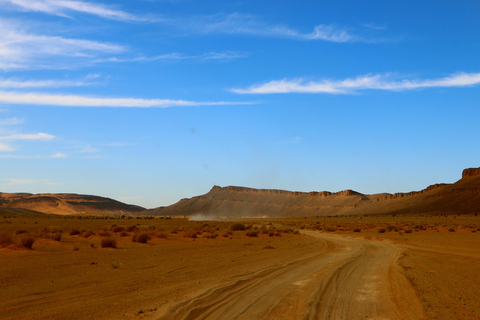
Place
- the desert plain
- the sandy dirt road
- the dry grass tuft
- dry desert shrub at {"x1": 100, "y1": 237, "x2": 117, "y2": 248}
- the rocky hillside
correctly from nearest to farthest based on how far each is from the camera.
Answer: the sandy dirt road, the desert plain, the dry grass tuft, dry desert shrub at {"x1": 100, "y1": 237, "x2": 117, "y2": 248}, the rocky hillside

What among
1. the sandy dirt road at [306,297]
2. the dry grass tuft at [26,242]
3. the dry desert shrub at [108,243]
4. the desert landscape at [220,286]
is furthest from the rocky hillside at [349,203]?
the dry grass tuft at [26,242]

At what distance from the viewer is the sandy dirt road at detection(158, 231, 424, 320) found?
7.96 meters

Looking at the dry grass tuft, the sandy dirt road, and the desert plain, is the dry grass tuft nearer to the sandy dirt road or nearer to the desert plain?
the desert plain

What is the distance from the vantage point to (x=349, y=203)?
156 meters

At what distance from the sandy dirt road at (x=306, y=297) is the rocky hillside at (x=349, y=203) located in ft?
310

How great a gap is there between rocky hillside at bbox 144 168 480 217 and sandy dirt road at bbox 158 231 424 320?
94.6m

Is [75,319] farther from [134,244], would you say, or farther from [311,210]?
[311,210]

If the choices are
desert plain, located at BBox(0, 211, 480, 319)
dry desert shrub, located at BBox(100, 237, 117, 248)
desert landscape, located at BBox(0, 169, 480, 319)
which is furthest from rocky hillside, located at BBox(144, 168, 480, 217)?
dry desert shrub, located at BBox(100, 237, 117, 248)

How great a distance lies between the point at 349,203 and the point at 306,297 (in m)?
152

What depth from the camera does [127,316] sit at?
7.87 meters

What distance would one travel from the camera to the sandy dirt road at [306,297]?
796 centimetres

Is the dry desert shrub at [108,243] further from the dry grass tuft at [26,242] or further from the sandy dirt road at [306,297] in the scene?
the sandy dirt road at [306,297]

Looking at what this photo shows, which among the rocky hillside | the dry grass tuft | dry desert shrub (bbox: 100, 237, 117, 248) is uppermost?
the rocky hillside

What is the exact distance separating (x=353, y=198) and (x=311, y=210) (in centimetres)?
1822
